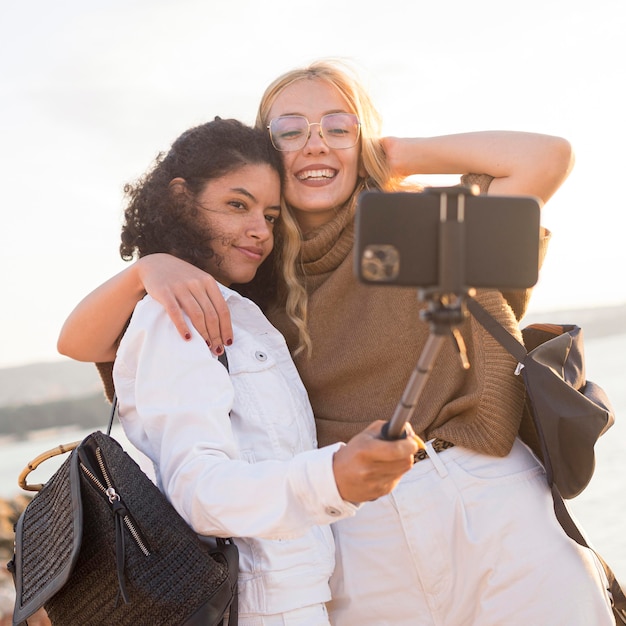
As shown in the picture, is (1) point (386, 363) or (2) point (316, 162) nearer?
(1) point (386, 363)

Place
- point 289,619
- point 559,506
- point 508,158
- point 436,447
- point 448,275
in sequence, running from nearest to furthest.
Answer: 1. point 448,275
2. point 289,619
3. point 559,506
4. point 436,447
5. point 508,158

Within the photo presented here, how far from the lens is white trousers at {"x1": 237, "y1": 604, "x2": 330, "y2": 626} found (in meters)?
1.97

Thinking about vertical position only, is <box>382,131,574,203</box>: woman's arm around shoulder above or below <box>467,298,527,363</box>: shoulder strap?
above

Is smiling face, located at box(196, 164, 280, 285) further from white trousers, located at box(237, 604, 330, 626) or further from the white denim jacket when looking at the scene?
white trousers, located at box(237, 604, 330, 626)

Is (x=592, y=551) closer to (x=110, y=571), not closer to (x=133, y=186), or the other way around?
(x=110, y=571)

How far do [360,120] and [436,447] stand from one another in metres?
1.19

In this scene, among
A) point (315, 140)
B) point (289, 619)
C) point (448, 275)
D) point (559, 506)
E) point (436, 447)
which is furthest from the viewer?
point (315, 140)

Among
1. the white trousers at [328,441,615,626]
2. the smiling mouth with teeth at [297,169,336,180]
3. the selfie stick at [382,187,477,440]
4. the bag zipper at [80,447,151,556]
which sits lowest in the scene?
the white trousers at [328,441,615,626]

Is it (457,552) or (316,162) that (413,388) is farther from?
(316,162)

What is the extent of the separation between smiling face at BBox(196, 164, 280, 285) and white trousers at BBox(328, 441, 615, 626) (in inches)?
32.6

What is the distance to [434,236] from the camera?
1226 millimetres

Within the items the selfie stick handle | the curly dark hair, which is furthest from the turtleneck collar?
the selfie stick handle

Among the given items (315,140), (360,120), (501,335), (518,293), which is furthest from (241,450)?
(360,120)

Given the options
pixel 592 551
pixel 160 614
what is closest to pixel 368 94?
pixel 592 551
